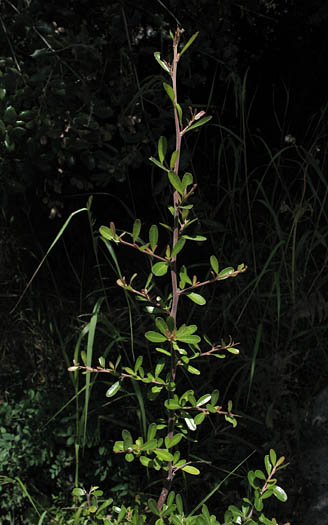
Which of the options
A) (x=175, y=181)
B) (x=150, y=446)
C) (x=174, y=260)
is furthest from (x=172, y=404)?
(x=175, y=181)

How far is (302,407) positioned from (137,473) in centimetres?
59

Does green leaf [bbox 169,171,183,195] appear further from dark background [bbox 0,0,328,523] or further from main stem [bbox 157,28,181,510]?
dark background [bbox 0,0,328,523]

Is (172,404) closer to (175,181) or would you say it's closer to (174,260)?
(174,260)

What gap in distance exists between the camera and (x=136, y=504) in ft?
6.22

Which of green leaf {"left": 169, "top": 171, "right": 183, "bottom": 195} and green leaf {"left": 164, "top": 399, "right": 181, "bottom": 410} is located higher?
green leaf {"left": 169, "top": 171, "right": 183, "bottom": 195}

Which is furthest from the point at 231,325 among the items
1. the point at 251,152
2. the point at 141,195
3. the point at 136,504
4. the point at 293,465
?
the point at 251,152

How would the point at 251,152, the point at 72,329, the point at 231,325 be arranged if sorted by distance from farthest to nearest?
1. the point at 251,152
2. the point at 72,329
3. the point at 231,325

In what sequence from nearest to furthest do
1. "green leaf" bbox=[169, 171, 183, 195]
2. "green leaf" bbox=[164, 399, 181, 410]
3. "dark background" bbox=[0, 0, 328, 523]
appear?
1. "green leaf" bbox=[169, 171, 183, 195]
2. "green leaf" bbox=[164, 399, 181, 410]
3. "dark background" bbox=[0, 0, 328, 523]

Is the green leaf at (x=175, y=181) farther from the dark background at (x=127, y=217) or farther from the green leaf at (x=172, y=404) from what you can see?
the dark background at (x=127, y=217)

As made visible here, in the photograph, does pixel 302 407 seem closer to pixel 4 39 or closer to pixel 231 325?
pixel 231 325

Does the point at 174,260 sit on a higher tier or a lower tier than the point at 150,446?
higher

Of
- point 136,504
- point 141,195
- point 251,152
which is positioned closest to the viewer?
point 136,504

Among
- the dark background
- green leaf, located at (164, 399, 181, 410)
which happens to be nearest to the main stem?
green leaf, located at (164, 399, 181, 410)

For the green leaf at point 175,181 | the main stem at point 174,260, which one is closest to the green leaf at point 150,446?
the main stem at point 174,260
